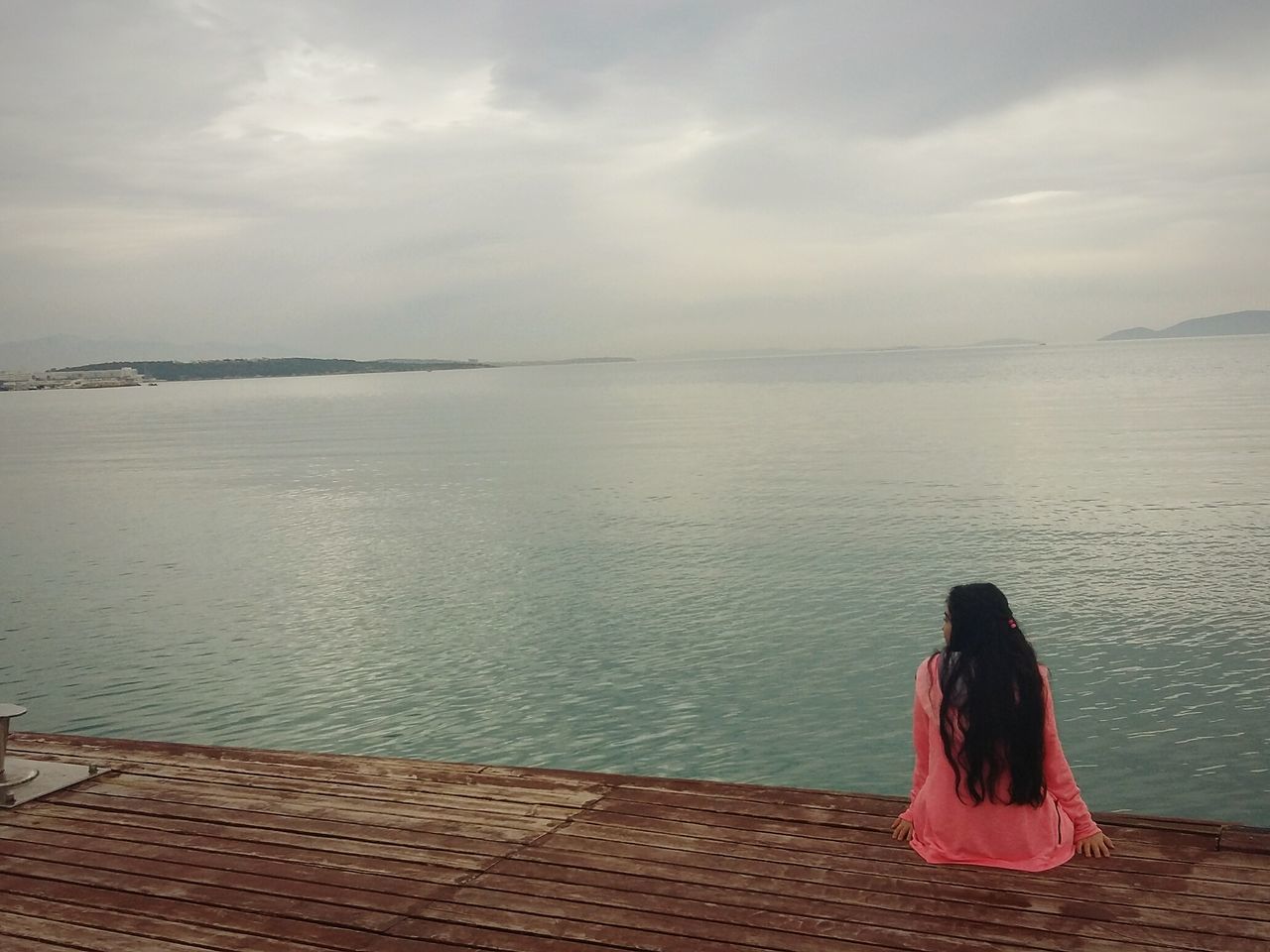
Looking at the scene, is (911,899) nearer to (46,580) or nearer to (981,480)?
(46,580)

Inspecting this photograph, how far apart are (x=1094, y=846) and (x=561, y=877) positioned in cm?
314

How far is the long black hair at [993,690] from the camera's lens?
18.6ft

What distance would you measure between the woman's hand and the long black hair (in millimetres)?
745

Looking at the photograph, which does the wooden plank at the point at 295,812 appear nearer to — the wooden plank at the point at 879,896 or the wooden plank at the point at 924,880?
the wooden plank at the point at 924,880

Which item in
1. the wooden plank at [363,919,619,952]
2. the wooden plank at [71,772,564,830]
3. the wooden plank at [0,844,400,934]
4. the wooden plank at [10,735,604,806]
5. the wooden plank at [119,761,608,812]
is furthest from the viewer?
the wooden plank at [10,735,604,806]

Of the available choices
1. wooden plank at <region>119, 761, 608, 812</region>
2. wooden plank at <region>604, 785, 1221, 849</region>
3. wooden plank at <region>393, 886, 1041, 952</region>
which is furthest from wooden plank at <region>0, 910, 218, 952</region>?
wooden plank at <region>604, 785, 1221, 849</region>

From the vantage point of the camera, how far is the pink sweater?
5996mm

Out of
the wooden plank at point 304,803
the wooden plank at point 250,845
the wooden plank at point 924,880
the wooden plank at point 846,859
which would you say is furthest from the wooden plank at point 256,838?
the wooden plank at point 846,859

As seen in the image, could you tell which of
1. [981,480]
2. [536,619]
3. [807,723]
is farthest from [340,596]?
[981,480]

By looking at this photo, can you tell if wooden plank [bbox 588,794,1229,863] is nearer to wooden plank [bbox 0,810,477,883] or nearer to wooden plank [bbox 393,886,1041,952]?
wooden plank [bbox 393,886,1041,952]

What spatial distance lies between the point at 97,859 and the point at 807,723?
986 centimetres

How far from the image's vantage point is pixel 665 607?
20844 mm

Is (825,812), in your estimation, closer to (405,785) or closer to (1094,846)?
(1094,846)

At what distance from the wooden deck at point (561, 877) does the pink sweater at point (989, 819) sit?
0.11m
